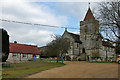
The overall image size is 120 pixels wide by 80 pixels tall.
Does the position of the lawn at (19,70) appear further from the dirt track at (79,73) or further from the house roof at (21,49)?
the house roof at (21,49)

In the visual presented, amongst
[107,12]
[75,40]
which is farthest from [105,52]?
[107,12]

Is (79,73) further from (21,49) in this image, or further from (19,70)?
(21,49)

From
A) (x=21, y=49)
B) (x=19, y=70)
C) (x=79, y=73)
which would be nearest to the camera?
(x=79, y=73)

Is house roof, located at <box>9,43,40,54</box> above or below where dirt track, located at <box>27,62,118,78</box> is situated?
above

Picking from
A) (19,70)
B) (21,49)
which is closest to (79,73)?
(19,70)

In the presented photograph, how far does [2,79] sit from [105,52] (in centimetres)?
4404

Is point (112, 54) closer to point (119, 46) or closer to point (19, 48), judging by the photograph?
point (119, 46)

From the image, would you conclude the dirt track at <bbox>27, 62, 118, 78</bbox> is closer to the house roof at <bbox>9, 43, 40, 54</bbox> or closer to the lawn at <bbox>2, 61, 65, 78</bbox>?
the lawn at <bbox>2, 61, 65, 78</bbox>

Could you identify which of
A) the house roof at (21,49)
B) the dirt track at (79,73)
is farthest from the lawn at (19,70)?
the house roof at (21,49)

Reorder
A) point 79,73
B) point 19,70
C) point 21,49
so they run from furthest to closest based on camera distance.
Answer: point 21,49 < point 19,70 < point 79,73

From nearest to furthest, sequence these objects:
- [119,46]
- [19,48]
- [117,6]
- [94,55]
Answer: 1. [117,6]
2. [119,46]
3. [19,48]
4. [94,55]

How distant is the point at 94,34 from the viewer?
79.2 feet

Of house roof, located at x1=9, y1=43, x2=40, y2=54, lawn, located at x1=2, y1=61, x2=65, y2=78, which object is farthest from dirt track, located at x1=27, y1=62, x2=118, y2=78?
house roof, located at x1=9, y1=43, x2=40, y2=54


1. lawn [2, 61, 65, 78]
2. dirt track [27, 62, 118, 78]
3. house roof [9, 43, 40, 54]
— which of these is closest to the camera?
dirt track [27, 62, 118, 78]
